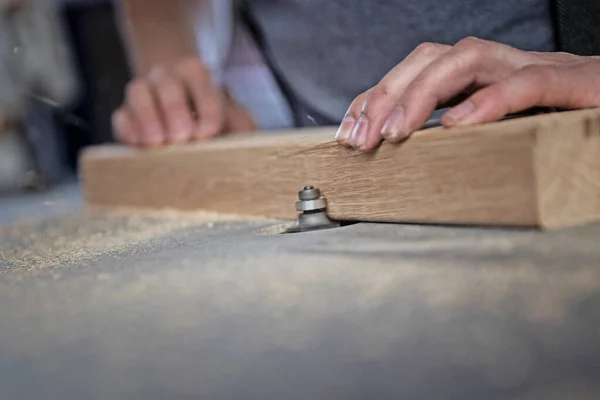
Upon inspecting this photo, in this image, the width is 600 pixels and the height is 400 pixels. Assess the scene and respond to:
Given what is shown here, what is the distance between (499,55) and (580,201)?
19 cm

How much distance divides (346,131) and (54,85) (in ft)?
6.94

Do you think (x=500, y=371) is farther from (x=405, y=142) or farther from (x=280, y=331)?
(x=405, y=142)

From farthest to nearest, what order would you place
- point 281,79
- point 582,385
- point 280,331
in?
point 281,79, point 280,331, point 582,385

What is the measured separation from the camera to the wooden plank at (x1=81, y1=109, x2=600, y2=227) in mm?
591

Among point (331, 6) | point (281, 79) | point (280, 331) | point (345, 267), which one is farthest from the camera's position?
point (281, 79)

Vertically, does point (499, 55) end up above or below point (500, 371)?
above

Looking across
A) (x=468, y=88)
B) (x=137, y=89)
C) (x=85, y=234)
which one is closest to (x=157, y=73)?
(x=137, y=89)

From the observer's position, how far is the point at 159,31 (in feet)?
5.63

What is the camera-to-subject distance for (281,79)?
5.16 ft

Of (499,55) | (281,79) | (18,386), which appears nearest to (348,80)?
(281,79)

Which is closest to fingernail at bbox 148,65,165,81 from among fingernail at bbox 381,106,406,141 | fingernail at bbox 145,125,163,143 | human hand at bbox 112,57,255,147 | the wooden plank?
human hand at bbox 112,57,255,147

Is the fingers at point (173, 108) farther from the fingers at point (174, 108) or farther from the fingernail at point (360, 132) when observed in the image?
the fingernail at point (360, 132)

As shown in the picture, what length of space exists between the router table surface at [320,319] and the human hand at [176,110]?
25.0 inches

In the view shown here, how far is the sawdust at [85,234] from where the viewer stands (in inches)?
30.8
